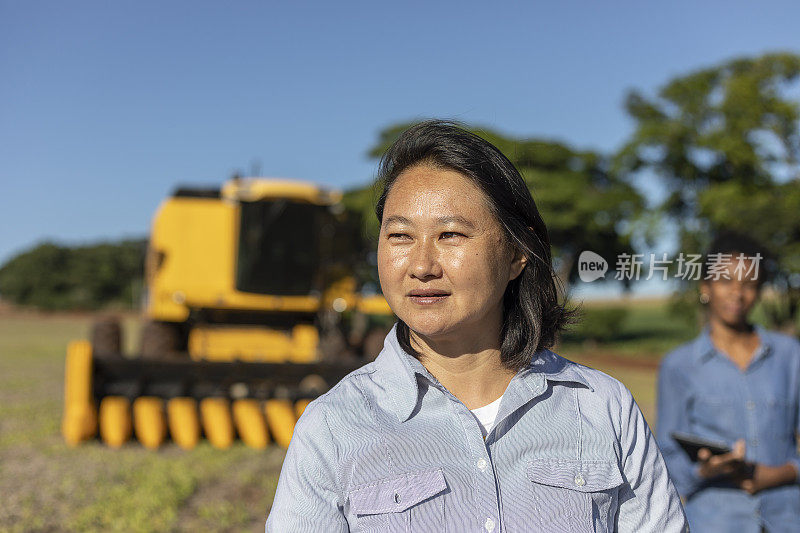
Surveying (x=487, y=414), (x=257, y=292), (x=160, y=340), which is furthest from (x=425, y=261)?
(x=160, y=340)

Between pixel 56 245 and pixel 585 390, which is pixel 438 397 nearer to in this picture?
pixel 585 390

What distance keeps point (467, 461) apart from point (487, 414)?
16cm

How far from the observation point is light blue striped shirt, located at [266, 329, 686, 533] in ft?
4.67

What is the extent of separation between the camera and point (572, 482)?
1475mm

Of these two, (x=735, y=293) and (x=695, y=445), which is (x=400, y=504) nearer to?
(x=695, y=445)

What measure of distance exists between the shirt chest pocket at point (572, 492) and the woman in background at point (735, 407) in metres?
1.29

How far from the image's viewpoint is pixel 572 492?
1475 millimetres

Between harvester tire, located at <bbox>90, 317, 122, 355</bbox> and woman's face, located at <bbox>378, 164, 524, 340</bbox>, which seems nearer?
woman's face, located at <bbox>378, 164, 524, 340</bbox>

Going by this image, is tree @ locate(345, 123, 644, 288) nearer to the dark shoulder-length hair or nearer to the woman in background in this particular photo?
the woman in background

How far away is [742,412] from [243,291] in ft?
25.7

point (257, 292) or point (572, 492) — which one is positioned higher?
point (572, 492)

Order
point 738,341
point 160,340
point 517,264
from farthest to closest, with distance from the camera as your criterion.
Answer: point 160,340, point 738,341, point 517,264

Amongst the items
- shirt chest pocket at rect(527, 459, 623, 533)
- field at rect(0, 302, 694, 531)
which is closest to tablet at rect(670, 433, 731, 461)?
field at rect(0, 302, 694, 531)

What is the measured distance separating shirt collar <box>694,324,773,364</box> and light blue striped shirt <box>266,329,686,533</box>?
147 cm
